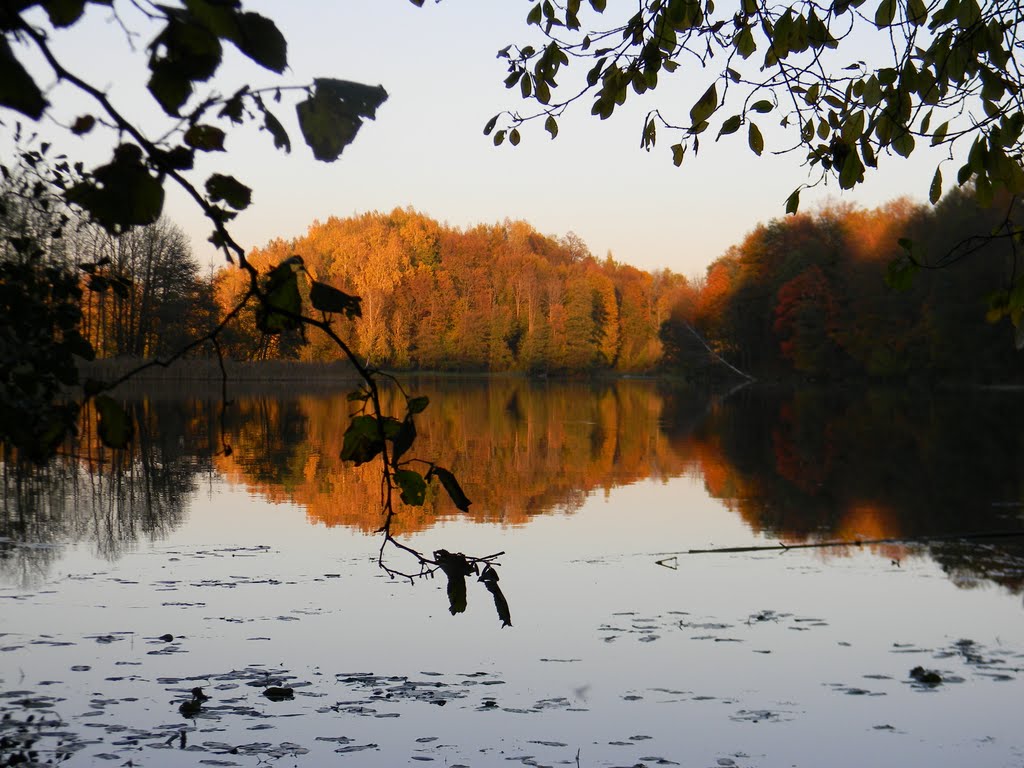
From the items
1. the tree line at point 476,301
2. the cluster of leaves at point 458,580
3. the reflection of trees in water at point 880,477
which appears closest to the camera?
the cluster of leaves at point 458,580

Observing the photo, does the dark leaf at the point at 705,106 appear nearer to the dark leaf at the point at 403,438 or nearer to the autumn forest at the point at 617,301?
the dark leaf at the point at 403,438

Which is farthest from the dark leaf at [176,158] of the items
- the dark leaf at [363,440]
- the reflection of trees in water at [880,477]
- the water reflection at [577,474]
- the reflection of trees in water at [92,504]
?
the reflection of trees in water at [880,477]

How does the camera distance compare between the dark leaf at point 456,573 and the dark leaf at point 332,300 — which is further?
the dark leaf at point 456,573

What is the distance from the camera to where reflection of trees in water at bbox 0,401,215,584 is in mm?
9555

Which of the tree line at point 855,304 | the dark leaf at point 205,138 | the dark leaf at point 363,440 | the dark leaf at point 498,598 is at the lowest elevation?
the dark leaf at point 498,598

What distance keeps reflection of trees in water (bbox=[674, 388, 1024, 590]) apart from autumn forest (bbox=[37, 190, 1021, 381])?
4.08 metres

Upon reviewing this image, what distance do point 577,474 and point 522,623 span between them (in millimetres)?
9776

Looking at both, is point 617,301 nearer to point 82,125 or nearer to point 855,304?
point 855,304

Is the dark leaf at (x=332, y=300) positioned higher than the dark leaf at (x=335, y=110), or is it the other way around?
the dark leaf at (x=335, y=110)

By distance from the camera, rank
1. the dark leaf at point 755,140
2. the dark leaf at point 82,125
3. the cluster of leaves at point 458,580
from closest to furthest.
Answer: the dark leaf at point 82,125 < the cluster of leaves at point 458,580 < the dark leaf at point 755,140

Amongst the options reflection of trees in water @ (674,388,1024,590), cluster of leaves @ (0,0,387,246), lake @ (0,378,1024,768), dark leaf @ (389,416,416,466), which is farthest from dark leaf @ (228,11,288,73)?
reflection of trees in water @ (674,388,1024,590)

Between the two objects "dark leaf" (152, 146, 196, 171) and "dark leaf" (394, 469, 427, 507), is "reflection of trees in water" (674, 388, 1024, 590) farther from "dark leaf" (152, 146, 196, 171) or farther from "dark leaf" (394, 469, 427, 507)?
"dark leaf" (152, 146, 196, 171)

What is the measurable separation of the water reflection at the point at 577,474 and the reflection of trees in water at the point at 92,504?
0.03 meters

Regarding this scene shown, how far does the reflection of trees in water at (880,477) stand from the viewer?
36.9 feet
